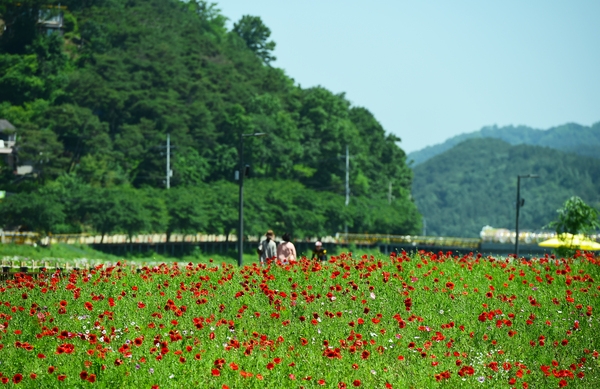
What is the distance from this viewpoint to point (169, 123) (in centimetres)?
11156

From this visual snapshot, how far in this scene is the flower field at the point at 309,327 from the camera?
596 inches

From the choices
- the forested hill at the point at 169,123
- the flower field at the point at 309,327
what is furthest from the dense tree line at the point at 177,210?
the flower field at the point at 309,327

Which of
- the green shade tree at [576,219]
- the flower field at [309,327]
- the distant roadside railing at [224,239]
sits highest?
the green shade tree at [576,219]

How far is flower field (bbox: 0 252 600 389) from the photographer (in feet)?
49.7

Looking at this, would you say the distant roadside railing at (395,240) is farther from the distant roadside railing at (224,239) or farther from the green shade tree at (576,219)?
the green shade tree at (576,219)

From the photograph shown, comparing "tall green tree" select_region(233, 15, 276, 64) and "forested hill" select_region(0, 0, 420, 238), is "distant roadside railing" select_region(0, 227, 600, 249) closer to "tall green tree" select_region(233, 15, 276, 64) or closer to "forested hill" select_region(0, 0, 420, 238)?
"forested hill" select_region(0, 0, 420, 238)

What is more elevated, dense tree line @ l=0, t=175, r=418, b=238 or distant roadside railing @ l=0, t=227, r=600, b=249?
dense tree line @ l=0, t=175, r=418, b=238

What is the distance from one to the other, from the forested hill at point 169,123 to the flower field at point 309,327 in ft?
215

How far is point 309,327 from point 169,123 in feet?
311

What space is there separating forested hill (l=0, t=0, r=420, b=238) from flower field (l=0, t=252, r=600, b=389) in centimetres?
6563

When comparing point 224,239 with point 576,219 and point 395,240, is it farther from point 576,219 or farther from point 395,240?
point 576,219

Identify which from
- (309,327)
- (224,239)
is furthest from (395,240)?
(309,327)

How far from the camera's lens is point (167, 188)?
102 meters

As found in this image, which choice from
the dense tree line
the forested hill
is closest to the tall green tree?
the forested hill
